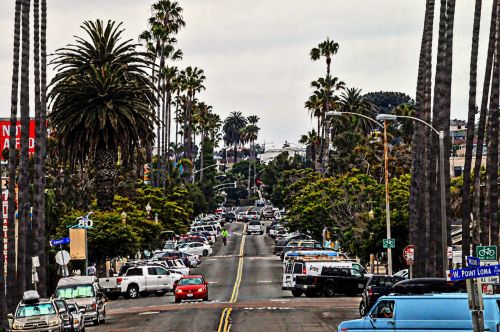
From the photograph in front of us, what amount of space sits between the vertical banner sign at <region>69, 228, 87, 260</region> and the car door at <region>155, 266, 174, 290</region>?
17.4 feet

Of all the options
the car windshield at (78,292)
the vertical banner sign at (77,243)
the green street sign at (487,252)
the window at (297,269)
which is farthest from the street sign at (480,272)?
the vertical banner sign at (77,243)

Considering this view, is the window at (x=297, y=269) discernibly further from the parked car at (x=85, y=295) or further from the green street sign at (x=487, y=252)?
the green street sign at (x=487, y=252)

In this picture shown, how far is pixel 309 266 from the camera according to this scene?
60688 millimetres

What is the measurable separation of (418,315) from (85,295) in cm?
1952

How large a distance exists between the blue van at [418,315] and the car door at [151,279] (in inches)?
1430

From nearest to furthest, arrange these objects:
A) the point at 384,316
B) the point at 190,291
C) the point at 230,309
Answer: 1. the point at 384,316
2. the point at 230,309
3. the point at 190,291

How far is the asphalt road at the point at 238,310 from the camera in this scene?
1689 inches

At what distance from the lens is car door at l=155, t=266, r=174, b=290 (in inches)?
2640

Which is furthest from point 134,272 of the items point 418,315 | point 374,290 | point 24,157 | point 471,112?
point 418,315

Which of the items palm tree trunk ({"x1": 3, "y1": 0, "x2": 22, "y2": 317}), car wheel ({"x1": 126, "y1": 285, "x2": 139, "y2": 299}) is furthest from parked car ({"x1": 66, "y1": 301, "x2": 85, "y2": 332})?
car wheel ({"x1": 126, "y1": 285, "x2": 139, "y2": 299})

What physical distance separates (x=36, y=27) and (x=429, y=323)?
32421 millimetres

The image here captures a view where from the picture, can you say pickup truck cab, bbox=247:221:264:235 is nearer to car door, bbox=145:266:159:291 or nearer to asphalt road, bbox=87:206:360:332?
asphalt road, bbox=87:206:360:332

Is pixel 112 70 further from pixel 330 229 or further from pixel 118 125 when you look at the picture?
pixel 330 229

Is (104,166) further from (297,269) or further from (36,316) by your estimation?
(36,316)
